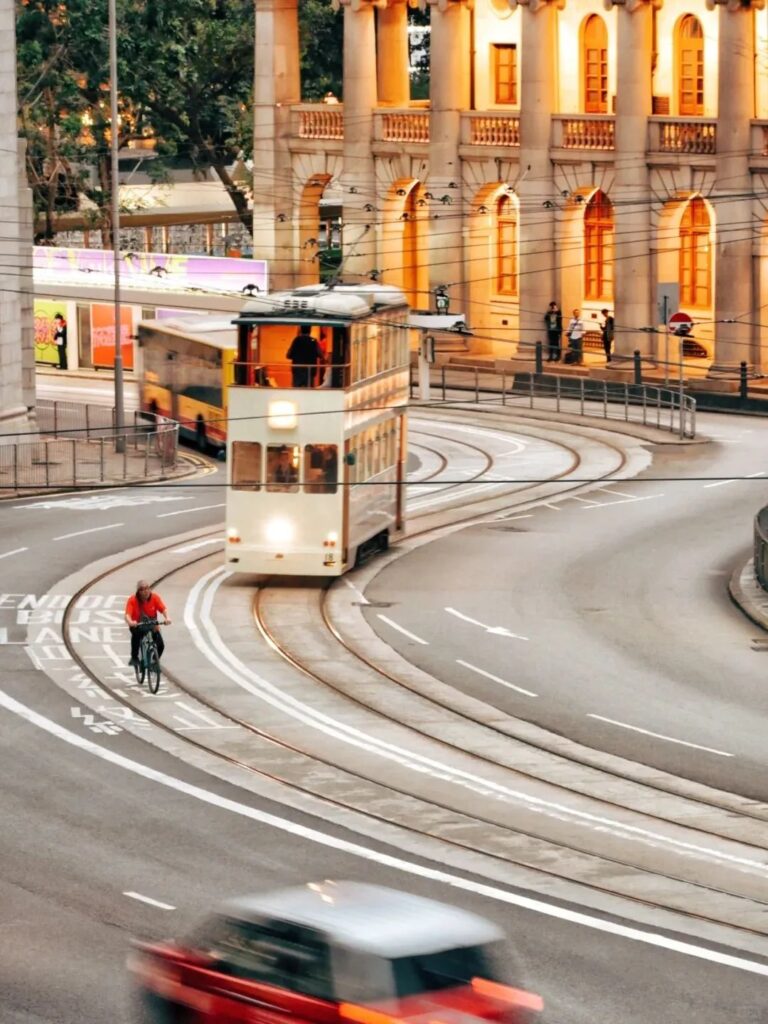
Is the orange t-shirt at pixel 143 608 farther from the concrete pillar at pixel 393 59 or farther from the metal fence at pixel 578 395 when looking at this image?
the concrete pillar at pixel 393 59

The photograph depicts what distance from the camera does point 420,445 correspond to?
64.8m

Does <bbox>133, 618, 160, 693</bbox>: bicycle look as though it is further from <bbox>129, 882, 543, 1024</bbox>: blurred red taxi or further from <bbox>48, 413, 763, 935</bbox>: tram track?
<bbox>129, 882, 543, 1024</bbox>: blurred red taxi

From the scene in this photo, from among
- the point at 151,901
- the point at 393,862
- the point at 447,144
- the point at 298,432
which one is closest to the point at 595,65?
the point at 447,144

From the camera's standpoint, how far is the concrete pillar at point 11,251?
61.2 metres

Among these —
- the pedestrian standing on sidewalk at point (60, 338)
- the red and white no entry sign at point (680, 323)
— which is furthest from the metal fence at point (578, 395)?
the pedestrian standing on sidewalk at point (60, 338)

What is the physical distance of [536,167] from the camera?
7900cm

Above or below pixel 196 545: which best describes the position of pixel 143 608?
above

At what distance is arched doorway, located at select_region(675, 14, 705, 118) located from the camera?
76875 mm

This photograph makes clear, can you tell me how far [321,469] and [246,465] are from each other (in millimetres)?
1378

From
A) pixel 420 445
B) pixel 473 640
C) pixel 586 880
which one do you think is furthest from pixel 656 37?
pixel 586 880

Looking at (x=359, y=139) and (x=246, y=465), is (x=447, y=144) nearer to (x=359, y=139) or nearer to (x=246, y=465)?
(x=359, y=139)

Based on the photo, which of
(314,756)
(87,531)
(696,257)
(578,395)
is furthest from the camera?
(696,257)

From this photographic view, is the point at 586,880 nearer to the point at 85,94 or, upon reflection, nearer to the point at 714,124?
the point at 714,124

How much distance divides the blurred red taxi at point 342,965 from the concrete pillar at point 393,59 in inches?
2843
